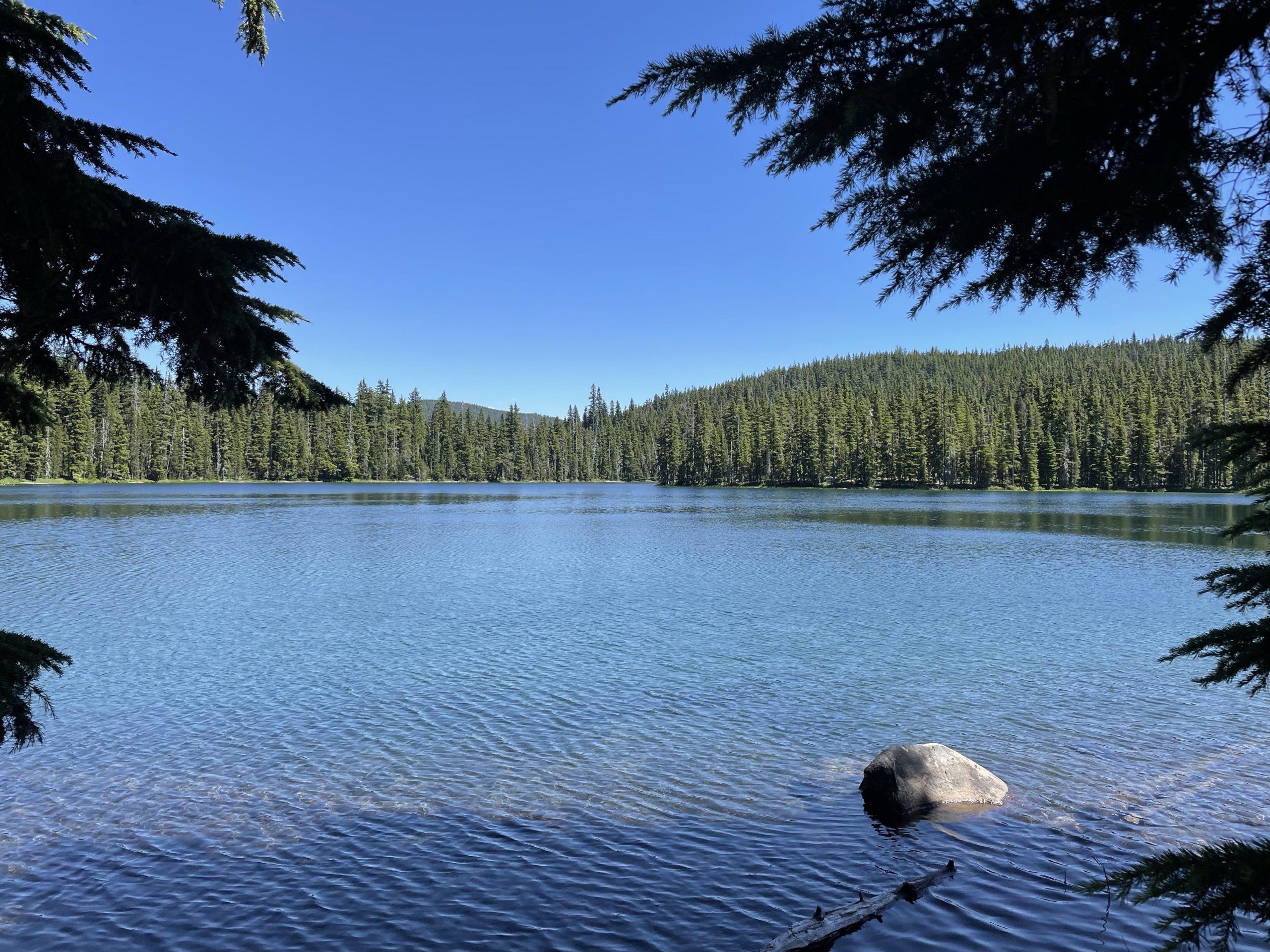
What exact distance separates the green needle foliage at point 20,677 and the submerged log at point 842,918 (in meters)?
5.37

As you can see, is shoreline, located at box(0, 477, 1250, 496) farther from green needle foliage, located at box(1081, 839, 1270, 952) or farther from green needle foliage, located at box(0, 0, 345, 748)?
green needle foliage, located at box(0, 0, 345, 748)

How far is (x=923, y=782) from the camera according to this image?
372 inches

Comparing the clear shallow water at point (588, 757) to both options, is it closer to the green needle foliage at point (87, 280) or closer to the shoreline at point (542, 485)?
the green needle foliage at point (87, 280)

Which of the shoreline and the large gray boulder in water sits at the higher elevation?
the shoreline

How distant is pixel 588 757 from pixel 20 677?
8.61 meters

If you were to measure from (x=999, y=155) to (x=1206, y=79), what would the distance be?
0.75 meters

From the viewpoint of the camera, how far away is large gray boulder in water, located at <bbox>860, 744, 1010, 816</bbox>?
9328 mm

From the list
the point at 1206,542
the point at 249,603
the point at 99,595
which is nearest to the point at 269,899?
the point at 249,603

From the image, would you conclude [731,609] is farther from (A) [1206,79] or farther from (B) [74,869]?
(A) [1206,79]

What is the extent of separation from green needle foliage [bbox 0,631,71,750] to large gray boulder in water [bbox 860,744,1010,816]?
8536 mm

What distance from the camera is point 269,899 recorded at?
7.45 meters

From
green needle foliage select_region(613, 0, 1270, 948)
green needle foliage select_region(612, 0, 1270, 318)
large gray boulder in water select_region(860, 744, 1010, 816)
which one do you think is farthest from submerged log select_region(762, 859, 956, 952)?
green needle foliage select_region(612, 0, 1270, 318)

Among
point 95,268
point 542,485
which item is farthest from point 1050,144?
point 542,485

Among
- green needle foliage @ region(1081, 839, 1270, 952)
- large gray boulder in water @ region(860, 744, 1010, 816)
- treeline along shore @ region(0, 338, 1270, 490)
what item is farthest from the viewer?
treeline along shore @ region(0, 338, 1270, 490)
